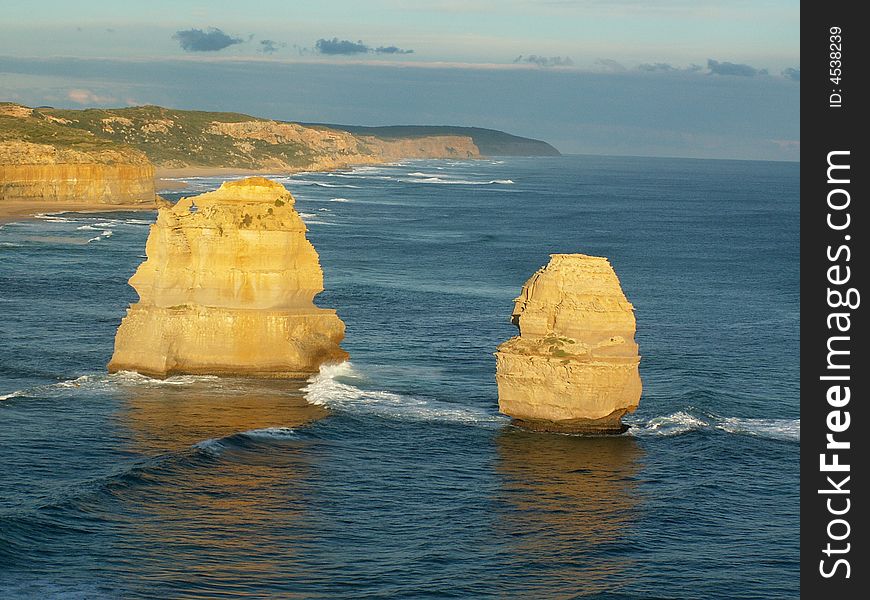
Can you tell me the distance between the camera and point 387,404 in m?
54.5

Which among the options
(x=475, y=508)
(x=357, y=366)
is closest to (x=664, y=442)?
(x=475, y=508)

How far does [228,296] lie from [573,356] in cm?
1589

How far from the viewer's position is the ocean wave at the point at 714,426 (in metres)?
50.6

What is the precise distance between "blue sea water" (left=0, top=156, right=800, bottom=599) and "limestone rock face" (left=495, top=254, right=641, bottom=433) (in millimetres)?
1069

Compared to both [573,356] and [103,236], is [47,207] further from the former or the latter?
[573,356]

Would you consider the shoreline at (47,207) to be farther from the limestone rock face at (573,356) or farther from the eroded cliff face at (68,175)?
the limestone rock face at (573,356)

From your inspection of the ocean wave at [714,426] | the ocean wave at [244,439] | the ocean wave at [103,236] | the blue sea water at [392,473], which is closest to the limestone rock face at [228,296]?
the blue sea water at [392,473]

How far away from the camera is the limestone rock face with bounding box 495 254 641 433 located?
1902 inches

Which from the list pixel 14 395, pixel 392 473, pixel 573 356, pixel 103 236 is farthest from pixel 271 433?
pixel 103 236

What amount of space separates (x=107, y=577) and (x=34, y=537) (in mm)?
3710

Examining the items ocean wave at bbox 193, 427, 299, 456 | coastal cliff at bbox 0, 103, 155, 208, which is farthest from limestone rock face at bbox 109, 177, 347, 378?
coastal cliff at bbox 0, 103, 155, 208

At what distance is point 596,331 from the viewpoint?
4875 cm

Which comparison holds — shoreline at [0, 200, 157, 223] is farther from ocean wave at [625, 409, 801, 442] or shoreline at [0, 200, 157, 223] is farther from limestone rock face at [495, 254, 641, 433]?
ocean wave at [625, 409, 801, 442]

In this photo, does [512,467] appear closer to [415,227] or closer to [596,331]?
[596,331]
